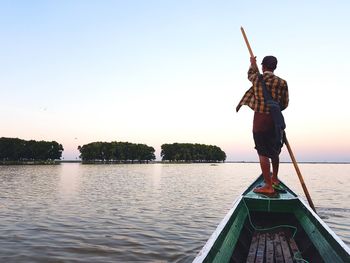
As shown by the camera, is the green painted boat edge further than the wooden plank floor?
No

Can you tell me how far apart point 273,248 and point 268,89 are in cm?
318

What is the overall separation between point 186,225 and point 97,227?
10.7ft

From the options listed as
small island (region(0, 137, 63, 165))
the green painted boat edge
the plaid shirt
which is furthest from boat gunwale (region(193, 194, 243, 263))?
small island (region(0, 137, 63, 165))

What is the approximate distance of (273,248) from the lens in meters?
5.77

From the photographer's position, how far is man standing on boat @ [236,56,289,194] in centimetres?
722

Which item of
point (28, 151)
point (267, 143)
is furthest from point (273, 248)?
point (28, 151)

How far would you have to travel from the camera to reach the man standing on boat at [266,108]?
7.22 metres

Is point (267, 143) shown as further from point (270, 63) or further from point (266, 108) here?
point (270, 63)

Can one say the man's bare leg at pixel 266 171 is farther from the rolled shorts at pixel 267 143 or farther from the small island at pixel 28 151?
the small island at pixel 28 151

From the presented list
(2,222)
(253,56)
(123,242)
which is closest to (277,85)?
(253,56)

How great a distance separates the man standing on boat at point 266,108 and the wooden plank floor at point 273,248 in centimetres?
116

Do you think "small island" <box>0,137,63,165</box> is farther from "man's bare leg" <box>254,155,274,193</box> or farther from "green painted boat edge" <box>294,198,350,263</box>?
"green painted boat edge" <box>294,198,350,263</box>

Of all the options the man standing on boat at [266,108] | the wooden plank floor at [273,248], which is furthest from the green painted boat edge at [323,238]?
the man standing on boat at [266,108]

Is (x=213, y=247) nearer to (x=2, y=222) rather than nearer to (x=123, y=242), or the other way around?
(x=123, y=242)
